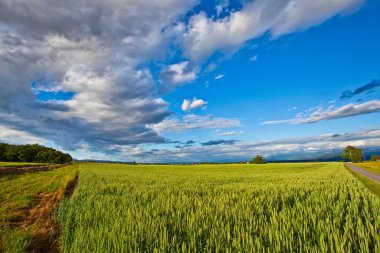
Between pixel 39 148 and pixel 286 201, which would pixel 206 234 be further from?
pixel 39 148

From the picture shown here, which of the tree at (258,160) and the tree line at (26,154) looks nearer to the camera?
the tree line at (26,154)

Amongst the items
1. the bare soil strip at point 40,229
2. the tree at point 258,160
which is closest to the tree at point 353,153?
the tree at point 258,160

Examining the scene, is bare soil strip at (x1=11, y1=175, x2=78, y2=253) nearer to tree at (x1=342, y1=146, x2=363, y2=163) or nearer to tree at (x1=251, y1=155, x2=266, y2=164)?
tree at (x1=251, y1=155, x2=266, y2=164)

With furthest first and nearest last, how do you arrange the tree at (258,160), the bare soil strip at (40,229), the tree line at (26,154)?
the tree at (258,160) → the tree line at (26,154) → the bare soil strip at (40,229)

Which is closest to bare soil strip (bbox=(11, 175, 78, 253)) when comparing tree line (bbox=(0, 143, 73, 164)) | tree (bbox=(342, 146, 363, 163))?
tree line (bbox=(0, 143, 73, 164))

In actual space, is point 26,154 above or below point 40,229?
above

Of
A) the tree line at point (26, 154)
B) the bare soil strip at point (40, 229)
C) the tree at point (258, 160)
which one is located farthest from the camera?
the tree at point (258, 160)

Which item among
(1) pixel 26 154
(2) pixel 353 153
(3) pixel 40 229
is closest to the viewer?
(3) pixel 40 229

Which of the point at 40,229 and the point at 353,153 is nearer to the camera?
the point at 40,229

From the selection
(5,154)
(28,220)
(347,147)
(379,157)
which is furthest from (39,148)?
(379,157)

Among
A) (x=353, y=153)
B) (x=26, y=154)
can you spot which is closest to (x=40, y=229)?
(x=26, y=154)

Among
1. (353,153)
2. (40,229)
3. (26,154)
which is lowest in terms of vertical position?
(40,229)

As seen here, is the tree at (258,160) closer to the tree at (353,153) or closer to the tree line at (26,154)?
the tree at (353,153)

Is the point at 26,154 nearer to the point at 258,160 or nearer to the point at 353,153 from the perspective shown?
the point at 258,160
